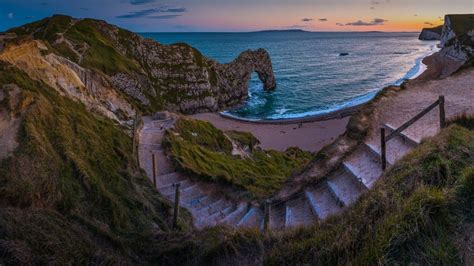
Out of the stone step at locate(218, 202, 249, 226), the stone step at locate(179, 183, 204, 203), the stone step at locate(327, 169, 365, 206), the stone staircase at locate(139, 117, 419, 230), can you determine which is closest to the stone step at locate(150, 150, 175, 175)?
the stone staircase at locate(139, 117, 419, 230)

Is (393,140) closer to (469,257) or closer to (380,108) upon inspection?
(380,108)

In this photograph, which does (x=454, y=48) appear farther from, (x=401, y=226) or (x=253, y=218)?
(x=401, y=226)

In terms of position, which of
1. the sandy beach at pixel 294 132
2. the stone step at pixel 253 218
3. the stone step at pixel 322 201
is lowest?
the sandy beach at pixel 294 132

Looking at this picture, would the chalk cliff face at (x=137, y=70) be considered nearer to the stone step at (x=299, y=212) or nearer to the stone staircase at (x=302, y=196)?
the stone staircase at (x=302, y=196)

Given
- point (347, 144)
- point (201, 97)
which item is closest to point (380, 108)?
point (347, 144)

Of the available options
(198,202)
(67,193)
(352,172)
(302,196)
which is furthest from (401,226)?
(198,202)

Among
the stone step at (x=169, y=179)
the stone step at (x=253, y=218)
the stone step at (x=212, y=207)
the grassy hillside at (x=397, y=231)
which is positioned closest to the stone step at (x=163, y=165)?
the stone step at (x=169, y=179)
